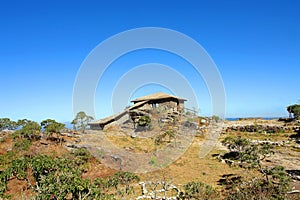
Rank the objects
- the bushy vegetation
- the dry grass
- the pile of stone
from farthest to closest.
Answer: the pile of stone → the dry grass → the bushy vegetation

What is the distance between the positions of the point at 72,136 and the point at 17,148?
10.4m

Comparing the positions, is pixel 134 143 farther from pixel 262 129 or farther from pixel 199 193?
pixel 262 129

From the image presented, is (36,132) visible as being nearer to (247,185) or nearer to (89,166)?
(89,166)

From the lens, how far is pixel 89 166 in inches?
865

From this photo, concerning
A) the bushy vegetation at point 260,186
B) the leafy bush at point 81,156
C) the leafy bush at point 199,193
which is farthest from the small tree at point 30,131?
the bushy vegetation at point 260,186

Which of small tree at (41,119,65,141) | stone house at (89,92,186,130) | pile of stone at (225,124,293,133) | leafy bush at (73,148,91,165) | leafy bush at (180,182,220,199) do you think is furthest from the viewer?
stone house at (89,92,186,130)

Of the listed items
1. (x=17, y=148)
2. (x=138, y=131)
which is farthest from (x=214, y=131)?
(x=17, y=148)

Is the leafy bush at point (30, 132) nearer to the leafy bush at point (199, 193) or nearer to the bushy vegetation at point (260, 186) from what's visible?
the leafy bush at point (199, 193)

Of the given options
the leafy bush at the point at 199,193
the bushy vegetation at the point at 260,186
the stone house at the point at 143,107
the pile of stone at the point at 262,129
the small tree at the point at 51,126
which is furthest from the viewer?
the stone house at the point at 143,107

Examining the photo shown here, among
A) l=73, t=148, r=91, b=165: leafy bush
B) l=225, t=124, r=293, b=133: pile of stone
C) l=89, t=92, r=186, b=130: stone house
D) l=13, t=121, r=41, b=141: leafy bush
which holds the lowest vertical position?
l=73, t=148, r=91, b=165: leafy bush

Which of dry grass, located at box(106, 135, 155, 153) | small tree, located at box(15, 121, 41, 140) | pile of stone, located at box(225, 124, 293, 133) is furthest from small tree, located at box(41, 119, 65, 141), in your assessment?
pile of stone, located at box(225, 124, 293, 133)

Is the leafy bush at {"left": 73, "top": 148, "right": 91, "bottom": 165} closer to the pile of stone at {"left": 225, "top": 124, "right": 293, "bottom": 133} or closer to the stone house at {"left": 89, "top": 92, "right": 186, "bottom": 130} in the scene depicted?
the stone house at {"left": 89, "top": 92, "right": 186, "bottom": 130}

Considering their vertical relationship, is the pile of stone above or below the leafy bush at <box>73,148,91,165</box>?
above

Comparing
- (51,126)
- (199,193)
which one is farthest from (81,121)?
(199,193)
